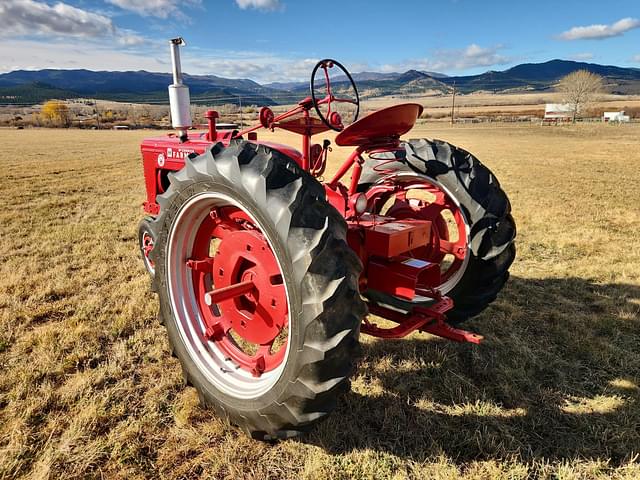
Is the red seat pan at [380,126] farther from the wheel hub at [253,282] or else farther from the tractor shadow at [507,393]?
the tractor shadow at [507,393]

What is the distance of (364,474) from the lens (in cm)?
201

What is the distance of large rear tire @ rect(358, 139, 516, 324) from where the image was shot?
8.96ft

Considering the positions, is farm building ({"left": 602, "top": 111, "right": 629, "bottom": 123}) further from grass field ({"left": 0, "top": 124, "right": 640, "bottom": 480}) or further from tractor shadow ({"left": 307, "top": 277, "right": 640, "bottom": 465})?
tractor shadow ({"left": 307, "top": 277, "right": 640, "bottom": 465})

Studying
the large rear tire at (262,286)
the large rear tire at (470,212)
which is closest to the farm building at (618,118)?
the large rear tire at (470,212)

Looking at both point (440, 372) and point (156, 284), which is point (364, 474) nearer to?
point (440, 372)

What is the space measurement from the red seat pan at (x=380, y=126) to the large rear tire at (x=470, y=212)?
23.0 inches

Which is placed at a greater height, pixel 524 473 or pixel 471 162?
pixel 471 162

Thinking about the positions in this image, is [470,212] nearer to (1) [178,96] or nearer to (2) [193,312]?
(2) [193,312]

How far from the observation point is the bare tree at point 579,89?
6788 cm

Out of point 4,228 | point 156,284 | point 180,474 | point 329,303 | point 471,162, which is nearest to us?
point 329,303

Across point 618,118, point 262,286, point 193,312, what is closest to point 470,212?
point 262,286

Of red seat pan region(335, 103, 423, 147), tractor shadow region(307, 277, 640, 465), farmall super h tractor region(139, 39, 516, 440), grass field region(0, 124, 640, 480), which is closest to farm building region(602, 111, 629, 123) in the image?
grass field region(0, 124, 640, 480)

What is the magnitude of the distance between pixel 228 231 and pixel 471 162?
1.69 metres

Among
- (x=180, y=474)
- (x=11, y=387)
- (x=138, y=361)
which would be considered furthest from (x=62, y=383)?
(x=180, y=474)
